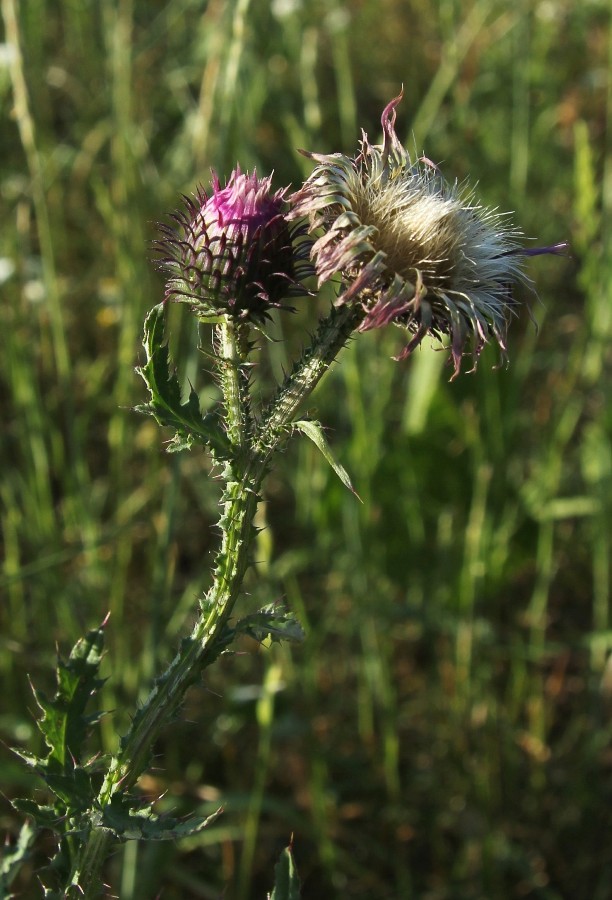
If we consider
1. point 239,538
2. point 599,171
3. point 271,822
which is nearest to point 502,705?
point 271,822

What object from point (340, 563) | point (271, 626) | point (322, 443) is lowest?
point (340, 563)

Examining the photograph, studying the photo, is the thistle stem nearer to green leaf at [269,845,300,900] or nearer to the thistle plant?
the thistle plant

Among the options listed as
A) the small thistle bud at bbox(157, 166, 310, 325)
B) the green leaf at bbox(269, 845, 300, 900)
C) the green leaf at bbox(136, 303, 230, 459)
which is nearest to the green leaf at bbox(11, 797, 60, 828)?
the green leaf at bbox(269, 845, 300, 900)

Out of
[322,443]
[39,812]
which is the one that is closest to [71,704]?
[39,812]

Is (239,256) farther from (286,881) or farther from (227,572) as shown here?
(286,881)

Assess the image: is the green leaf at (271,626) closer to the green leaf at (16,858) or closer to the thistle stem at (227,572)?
the thistle stem at (227,572)

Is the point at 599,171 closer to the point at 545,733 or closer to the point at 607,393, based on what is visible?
the point at 607,393
